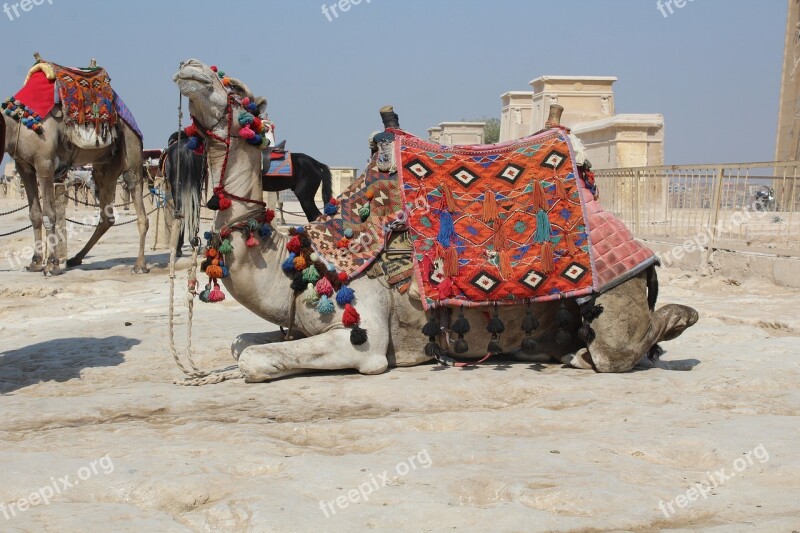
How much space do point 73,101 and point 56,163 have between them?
2.81ft

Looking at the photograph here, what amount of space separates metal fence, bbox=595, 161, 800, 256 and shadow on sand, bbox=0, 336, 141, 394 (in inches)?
280

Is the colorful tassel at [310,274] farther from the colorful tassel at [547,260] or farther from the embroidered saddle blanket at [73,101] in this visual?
the embroidered saddle blanket at [73,101]

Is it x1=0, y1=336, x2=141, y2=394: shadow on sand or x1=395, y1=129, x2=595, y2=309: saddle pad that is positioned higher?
x1=395, y1=129, x2=595, y2=309: saddle pad

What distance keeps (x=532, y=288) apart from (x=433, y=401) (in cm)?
105

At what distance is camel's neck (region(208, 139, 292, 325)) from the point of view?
19.0 ft

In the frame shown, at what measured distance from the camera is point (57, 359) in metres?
6.92

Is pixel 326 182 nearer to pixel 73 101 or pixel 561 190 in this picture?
pixel 73 101

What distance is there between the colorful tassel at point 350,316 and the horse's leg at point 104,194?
342 inches

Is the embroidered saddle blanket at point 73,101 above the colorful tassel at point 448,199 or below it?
above

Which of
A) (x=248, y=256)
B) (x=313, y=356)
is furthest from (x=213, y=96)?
(x=313, y=356)

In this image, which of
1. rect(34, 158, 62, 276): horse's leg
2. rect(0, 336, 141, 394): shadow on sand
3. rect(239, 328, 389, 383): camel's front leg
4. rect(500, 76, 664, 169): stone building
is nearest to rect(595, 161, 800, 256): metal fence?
rect(500, 76, 664, 169): stone building

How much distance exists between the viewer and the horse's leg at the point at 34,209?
41.0 ft

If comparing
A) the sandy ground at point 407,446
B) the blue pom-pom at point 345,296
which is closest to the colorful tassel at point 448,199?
the blue pom-pom at point 345,296

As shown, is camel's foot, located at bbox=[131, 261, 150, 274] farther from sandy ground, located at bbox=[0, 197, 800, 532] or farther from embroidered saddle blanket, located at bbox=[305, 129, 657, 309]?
embroidered saddle blanket, located at bbox=[305, 129, 657, 309]
